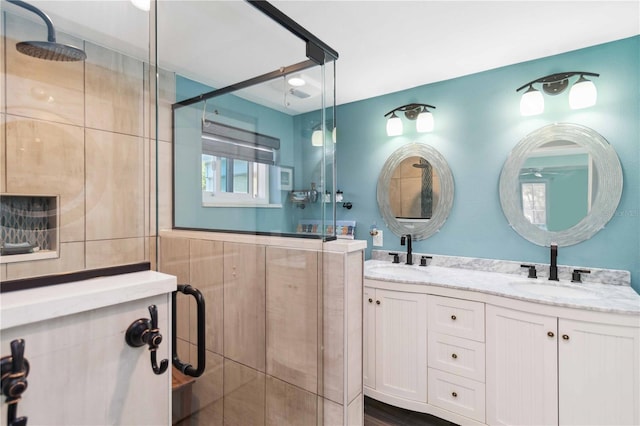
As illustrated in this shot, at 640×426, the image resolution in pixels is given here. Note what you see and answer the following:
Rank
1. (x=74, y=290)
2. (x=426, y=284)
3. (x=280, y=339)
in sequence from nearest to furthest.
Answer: (x=74, y=290), (x=280, y=339), (x=426, y=284)

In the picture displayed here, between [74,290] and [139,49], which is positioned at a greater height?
[139,49]

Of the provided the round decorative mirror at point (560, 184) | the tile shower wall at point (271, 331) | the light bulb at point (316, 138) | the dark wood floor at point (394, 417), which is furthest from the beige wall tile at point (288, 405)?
the round decorative mirror at point (560, 184)

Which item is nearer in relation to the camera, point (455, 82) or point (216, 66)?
point (216, 66)

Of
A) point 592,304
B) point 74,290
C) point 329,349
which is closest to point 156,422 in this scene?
point 74,290

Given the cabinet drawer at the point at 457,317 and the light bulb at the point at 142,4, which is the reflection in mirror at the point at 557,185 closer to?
the cabinet drawer at the point at 457,317

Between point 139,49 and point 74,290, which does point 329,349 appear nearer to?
point 74,290

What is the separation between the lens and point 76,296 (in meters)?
0.64

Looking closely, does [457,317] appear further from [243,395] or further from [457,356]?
[243,395]

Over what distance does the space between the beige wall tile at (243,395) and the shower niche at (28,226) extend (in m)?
1.05

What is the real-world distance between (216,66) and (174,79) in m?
0.32

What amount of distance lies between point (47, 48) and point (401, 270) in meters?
2.40

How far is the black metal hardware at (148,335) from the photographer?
73 centimetres

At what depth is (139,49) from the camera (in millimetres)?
1409

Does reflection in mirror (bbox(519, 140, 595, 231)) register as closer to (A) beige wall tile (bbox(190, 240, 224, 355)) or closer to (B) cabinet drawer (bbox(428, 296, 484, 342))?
(B) cabinet drawer (bbox(428, 296, 484, 342))
